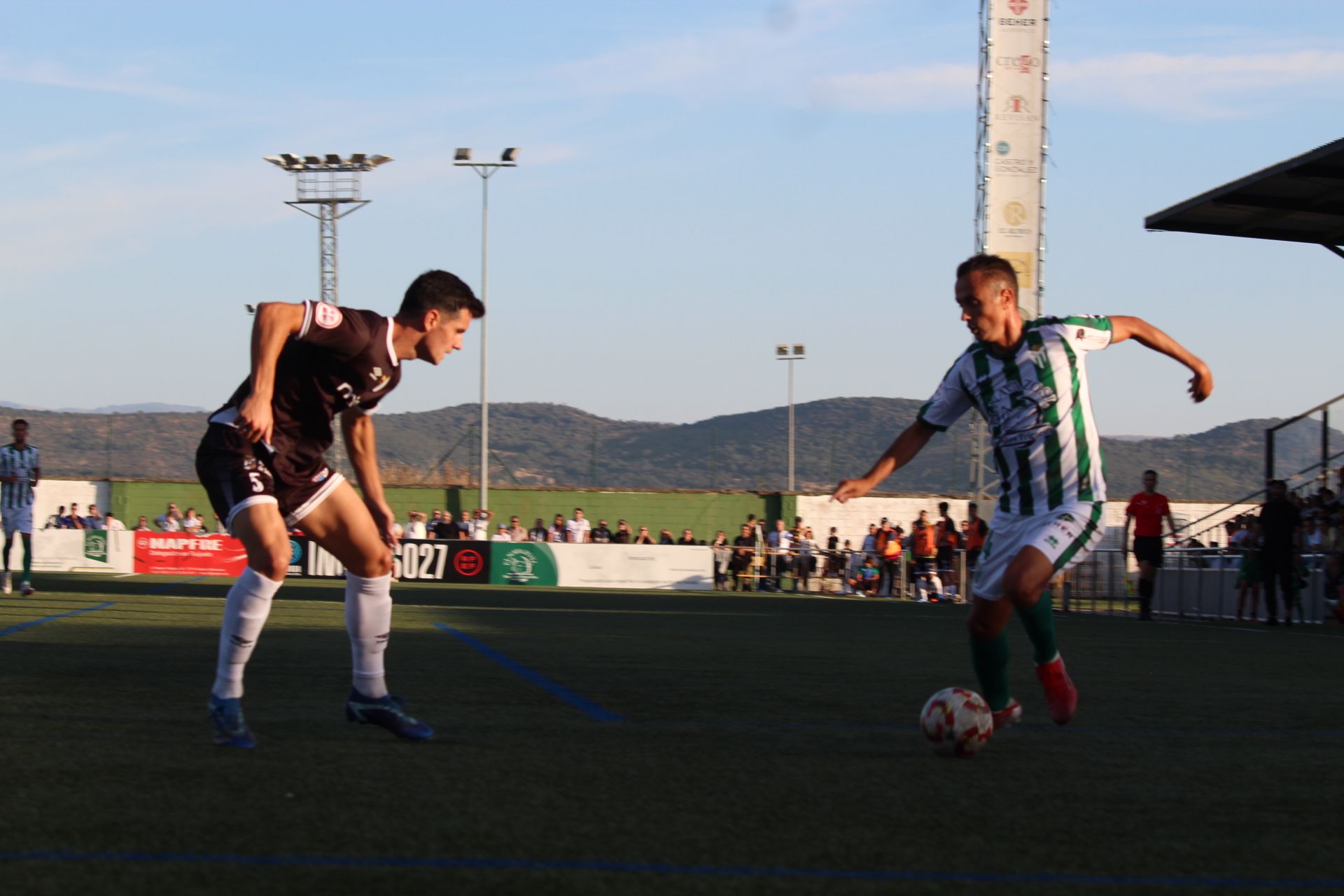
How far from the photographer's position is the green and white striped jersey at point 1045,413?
5.94 m

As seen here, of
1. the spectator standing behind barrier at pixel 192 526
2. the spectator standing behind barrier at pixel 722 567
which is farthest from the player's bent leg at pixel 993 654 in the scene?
the spectator standing behind barrier at pixel 192 526

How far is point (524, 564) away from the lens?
1196 inches

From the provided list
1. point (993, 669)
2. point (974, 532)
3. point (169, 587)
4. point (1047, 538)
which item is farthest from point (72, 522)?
point (1047, 538)

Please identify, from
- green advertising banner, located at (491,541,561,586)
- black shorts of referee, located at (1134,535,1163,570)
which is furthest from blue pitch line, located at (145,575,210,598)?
black shorts of referee, located at (1134,535,1163,570)

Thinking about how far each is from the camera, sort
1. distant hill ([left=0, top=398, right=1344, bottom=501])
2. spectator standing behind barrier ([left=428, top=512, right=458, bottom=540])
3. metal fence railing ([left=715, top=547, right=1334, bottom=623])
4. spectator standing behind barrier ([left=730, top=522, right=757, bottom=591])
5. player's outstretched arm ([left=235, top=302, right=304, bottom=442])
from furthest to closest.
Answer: distant hill ([left=0, top=398, right=1344, bottom=501]) → spectator standing behind barrier ([left=730, top=522, right=757, bottom=591]) → spectator standing behind barrier ([left=428, top=512, right=458, bottom=540]) → metal fence railing ([left=715, top=547, right=1334, bottom=623]) → player's outstretched arm ([left=235, top=302, right=304, bottom=442])

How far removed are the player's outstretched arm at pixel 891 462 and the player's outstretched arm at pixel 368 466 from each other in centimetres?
176

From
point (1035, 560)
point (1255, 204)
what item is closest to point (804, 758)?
point (1035, 560)

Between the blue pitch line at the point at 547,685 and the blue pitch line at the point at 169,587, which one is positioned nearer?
the blue pitch line at the point at 547,685

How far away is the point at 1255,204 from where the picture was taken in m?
20.3

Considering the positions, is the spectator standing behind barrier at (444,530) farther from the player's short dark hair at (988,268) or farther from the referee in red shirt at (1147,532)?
the player's short dark hair at (988,268)

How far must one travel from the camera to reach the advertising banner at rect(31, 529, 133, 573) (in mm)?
29797

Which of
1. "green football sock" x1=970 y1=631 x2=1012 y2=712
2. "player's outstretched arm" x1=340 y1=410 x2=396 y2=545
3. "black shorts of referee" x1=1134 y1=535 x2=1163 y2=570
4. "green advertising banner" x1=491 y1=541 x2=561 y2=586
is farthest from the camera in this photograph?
"green advertising banner" x1=491 y1=541 x2=561 y2=586

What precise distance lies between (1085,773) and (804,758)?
3.02 ft

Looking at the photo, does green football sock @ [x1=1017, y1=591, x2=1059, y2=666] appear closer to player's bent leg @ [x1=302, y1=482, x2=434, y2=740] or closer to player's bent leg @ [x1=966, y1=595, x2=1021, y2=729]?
player's bent leg @ [x1=966, y1=595, x2=1021, y2=729]
